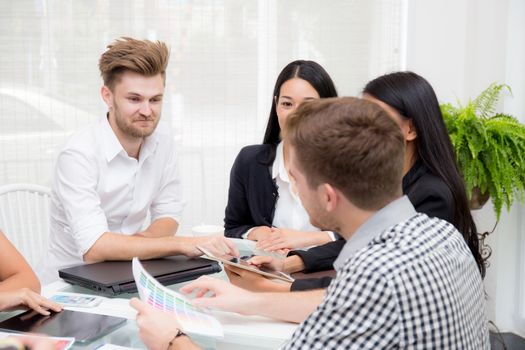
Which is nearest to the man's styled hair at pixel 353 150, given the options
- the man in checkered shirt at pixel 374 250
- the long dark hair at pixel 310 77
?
the man in checkered shirt at pixel 374 250

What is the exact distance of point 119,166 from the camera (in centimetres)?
225

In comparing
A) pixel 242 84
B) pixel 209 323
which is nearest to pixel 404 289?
pixel 209 323

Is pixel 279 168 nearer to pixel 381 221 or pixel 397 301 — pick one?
pixel 381 221

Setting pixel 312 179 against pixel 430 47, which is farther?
pixel 430 47

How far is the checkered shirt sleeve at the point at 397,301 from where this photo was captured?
89cm

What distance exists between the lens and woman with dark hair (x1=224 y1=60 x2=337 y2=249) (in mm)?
2314

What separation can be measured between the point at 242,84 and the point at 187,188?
658 millimetres

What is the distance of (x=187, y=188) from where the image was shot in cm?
338

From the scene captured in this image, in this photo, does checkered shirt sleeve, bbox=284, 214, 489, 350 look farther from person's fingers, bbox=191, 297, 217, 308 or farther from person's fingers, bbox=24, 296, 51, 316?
person's fingers, bbox=24, 296, 51, 316

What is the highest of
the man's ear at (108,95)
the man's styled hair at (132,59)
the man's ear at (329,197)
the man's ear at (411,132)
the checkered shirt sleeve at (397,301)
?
the man's styled hair at (132,59)

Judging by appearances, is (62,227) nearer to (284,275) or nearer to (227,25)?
(284,275)

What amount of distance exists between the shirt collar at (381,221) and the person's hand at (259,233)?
1.07m

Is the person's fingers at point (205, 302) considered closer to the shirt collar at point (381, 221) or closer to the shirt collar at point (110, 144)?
the shirt collar at point (381, 221)

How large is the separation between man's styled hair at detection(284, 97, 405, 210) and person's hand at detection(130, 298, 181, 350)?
425mm
